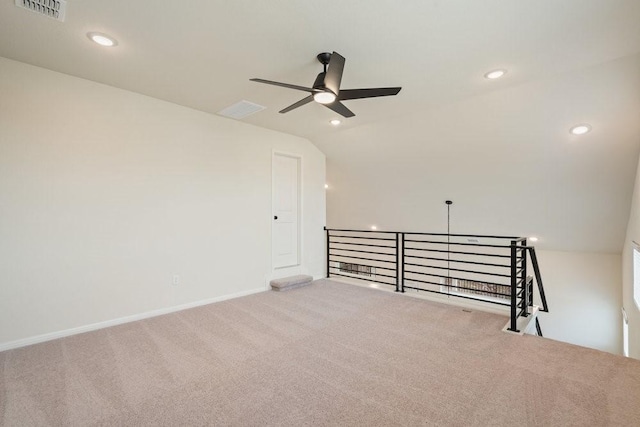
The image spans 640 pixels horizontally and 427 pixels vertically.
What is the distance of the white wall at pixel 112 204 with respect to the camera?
276cm

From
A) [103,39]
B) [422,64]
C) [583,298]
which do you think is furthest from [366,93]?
[583,298]

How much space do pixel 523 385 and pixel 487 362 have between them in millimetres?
328

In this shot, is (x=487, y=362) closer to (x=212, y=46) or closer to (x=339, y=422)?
(x=339, y=422)

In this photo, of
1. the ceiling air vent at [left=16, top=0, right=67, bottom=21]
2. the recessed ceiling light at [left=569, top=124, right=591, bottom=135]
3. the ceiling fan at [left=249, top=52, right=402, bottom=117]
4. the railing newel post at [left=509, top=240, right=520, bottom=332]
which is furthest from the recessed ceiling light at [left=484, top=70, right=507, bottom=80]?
the ceiling air vent at [left=16, top=0, right=67, bottom=21]

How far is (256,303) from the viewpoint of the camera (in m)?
3.99

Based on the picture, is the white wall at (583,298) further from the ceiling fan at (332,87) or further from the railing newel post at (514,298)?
the ceiling fan at (332,87)

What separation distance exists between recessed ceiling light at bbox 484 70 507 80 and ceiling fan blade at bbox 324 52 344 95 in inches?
60.7

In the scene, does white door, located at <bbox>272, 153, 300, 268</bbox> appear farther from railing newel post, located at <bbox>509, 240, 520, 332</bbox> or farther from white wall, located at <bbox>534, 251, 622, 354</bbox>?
white wall, located at <bbox>534, 251, 622, 354</bbox>

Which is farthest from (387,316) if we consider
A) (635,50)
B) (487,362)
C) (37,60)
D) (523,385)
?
(37,60)

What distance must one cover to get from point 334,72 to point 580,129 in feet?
10.1

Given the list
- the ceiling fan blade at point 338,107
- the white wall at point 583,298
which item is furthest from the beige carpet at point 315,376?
the white wall at point 583,298

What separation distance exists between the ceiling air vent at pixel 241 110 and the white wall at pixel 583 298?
6.30 meters

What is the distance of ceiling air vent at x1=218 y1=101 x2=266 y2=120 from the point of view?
3730 mm

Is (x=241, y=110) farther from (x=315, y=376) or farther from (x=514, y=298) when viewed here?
(x=514, y=298)
